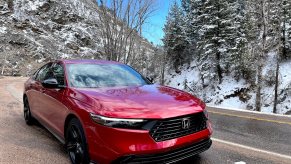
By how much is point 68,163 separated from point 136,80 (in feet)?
6.06

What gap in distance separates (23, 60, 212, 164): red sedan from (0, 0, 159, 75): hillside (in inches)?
1466

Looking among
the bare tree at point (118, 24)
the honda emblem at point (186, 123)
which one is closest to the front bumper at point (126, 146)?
the honda emblem at point (186, 123)

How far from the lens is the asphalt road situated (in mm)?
4727

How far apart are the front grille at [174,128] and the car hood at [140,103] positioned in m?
0.07

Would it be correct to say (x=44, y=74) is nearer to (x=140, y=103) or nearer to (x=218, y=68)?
(x=140, y=103)

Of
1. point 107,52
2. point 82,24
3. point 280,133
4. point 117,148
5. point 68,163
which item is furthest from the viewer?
point 82,24

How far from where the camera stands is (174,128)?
363cm

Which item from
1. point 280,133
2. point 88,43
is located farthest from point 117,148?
point 88,43

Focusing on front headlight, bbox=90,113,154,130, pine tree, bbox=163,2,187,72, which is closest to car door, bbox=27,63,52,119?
front headlight, bbox=90,113,154,130

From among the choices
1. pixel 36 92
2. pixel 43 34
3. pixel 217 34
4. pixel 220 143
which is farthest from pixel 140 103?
pixel 43 34

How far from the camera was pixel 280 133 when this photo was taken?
6.84 m

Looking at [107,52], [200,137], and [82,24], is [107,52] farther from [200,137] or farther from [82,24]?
[82,24]

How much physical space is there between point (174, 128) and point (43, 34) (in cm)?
5495

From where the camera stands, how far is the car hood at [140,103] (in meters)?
3.54
